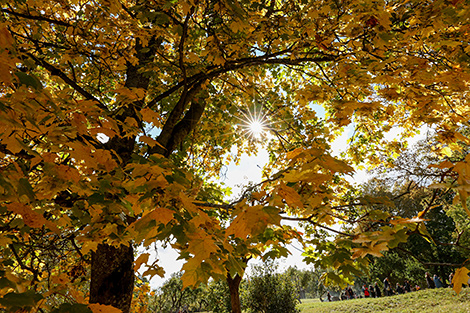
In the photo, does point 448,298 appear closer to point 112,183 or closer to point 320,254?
point 320,254

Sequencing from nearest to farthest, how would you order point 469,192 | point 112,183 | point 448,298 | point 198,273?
point 469,192 → point 198,273 → point 112,183 → point 448,298

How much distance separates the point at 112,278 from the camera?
11.0 ft

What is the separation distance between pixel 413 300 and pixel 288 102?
1548 centimetres

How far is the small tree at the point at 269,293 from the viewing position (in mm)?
12094

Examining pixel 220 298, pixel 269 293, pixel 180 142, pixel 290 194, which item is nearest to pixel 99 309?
pixel 290 194

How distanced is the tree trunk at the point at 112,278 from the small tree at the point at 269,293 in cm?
1057

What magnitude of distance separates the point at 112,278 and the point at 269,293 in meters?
10.9

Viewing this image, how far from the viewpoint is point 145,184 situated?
6.02 feet

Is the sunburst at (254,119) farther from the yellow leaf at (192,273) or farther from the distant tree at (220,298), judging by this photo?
the distant tree at (220,298)

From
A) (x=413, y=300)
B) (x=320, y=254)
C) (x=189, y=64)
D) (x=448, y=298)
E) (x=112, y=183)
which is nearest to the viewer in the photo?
(x=112, y=183)

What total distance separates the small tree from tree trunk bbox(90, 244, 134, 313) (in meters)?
10.6

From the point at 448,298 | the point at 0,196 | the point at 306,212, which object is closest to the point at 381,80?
the point at 306,212

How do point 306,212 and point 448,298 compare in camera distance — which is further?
point 448,298

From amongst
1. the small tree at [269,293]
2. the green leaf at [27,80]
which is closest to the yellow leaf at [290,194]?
the green leaf at [27,80]
